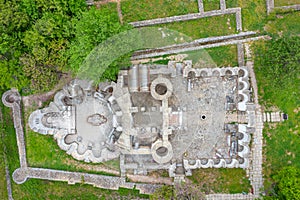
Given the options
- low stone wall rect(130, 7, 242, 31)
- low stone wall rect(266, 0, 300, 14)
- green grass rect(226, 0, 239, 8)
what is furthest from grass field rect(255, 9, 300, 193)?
green grass rect(226, 0, 239, 8)

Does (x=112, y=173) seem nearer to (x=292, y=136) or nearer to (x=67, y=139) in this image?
(x=67, y=139)

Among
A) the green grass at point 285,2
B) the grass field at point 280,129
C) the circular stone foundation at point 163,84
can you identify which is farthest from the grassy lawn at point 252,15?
the circular stone foundation at point 163,84

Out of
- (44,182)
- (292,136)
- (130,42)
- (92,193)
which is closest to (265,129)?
(292,136)

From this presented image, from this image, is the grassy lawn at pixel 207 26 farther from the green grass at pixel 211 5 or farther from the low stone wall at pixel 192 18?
the green grass at pixel 211 5

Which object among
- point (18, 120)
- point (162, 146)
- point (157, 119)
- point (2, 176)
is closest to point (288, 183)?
point (162, 146)

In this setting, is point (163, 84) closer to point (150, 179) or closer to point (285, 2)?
point (150, 179)

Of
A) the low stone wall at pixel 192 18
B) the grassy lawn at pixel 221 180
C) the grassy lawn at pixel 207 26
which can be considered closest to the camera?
the grassy lawn at pixel 221 180

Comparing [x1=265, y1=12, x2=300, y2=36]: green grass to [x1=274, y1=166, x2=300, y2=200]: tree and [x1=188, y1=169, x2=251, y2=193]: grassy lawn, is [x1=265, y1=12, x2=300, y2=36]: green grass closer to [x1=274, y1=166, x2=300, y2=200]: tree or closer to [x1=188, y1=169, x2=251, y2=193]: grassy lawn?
[x1=274, y1=166, x2=300, y2=200]: tree
